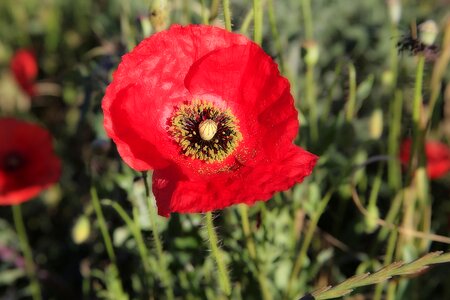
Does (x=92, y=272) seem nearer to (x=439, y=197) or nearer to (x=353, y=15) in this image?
(x=439, y=197)

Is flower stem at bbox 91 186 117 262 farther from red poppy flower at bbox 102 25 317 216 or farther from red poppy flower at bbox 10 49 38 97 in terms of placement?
red poppy flower at bbox 10 49 38 97

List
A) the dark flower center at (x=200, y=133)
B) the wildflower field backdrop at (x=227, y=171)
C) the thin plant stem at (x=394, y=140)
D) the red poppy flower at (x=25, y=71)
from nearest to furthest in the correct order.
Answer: the wildflower field backdrop at (x=227, y=171), the dark flower center at (x=200, y=133), the thin plant stem at (x=394, y=140), the red poppy flower at (x=25, y=71)

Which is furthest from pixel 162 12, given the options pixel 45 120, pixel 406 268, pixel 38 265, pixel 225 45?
pixel 45 120

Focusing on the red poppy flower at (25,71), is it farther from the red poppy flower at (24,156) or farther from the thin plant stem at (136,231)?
the thin plant stem at (136,231)

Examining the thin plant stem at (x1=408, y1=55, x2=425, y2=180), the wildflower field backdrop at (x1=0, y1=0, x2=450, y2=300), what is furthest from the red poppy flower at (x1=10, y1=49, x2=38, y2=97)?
the thin plant stem at (x1=408, y1=55, x2=425, y2=180)

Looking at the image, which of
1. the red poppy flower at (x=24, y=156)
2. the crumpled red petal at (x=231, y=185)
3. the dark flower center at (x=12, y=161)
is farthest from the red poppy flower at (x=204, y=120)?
the dark flower center at (x=12, y=161)

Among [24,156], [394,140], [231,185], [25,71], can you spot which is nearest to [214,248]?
[231,185]
